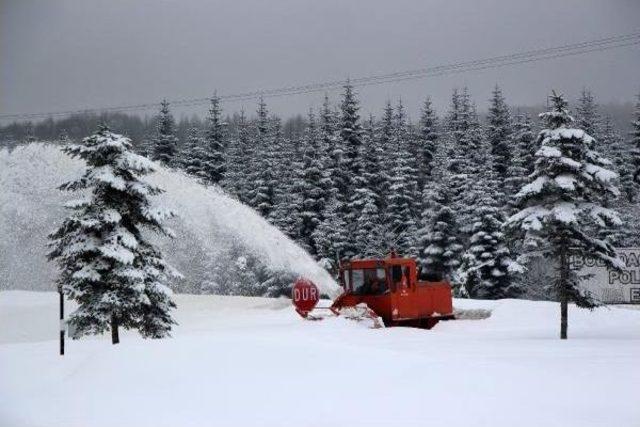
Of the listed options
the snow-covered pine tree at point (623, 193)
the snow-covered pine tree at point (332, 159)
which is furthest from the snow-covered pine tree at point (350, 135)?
the snow-covered pine tree at point (623, 193)

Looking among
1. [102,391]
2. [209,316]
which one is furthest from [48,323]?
[102,391]

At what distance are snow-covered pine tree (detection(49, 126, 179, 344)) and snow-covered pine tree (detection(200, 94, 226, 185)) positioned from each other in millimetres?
44095

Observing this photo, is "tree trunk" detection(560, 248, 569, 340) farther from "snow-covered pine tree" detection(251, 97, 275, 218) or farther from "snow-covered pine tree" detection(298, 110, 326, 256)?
"snow-covered pine tree" detection(251, 97, 275, 218)

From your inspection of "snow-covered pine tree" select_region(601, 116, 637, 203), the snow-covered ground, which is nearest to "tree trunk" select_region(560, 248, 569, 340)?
the snow-covered ground

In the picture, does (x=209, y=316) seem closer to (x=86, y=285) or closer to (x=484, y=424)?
(x=86, y=285)

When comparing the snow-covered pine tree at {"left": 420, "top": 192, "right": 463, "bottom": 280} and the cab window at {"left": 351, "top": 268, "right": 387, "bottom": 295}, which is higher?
the snow-covered pine tree at {"left": 420, "top": 192, "right": 463, "bottom": 280}

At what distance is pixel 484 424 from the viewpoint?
645 centimetres

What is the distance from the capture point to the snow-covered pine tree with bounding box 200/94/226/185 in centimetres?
6056

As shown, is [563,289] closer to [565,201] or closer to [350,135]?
[565,201]

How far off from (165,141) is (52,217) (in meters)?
39.8

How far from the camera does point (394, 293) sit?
18328 millimetres

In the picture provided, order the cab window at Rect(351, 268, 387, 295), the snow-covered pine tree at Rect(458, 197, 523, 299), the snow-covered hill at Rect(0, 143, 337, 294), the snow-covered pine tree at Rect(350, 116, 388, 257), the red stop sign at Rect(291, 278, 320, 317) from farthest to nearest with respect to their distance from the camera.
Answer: the snow-covered pine tree at Rect(350, 116, 388, 257)
the snow-covered pine tree at Rect(458, 197, 523, 299)
the snow-covered hill at Rect(0, 143, 337, 294)
the cab window at Rect(351, 268, 387, 295)
the red stop sign at Rect(291, 278, 320, 317)

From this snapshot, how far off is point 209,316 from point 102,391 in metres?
13.9

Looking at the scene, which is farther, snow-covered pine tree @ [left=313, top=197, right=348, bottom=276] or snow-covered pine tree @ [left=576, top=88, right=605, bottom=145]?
snow-covered pine tree @ [left=576, top=88, right=605, bottom=145]
